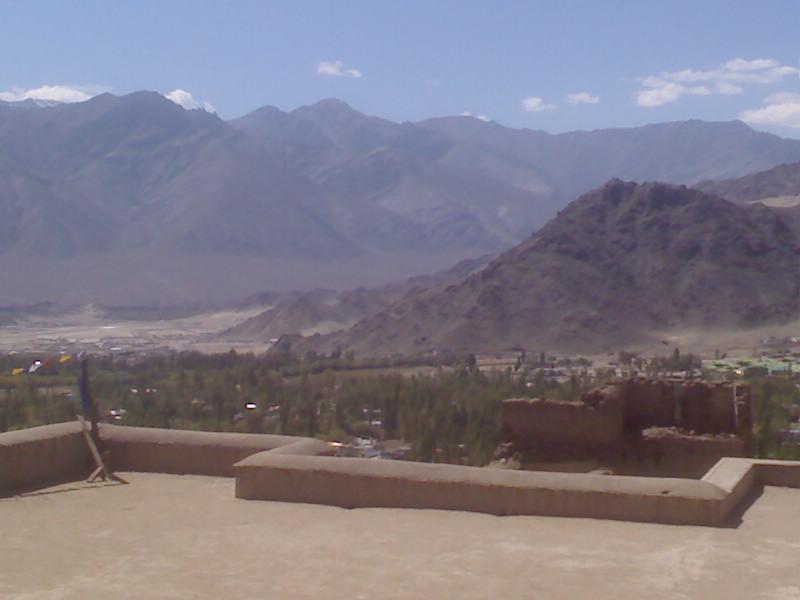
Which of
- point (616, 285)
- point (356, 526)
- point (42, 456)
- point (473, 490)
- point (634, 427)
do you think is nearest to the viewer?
point (356, 526)

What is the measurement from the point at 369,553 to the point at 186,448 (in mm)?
3919

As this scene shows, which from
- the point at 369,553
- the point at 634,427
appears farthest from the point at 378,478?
the point at 634,427

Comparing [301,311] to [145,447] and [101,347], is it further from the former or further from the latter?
[145,447]

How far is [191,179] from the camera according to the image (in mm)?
174750

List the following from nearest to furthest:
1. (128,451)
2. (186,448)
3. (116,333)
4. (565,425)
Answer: (186,448) < (128,451) < (565,425) < (116,333)

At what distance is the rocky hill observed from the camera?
206ft

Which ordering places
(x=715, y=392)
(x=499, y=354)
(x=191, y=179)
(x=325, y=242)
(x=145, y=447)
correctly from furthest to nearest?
(x=191, y=179) → (x=325, y=242) → (x=499, y=354) → (x=715, y=392) → (x=145, y=447)

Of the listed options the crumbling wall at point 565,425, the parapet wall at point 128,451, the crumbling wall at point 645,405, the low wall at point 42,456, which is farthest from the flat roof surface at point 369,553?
the crumbling wall at point 645,405

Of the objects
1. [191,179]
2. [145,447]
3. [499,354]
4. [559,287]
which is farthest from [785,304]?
[191,179]

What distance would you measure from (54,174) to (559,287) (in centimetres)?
13081

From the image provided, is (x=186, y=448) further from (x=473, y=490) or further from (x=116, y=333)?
(x=116, y=333)

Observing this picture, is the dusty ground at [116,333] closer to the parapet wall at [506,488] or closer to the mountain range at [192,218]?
the mountain range at [192,218]

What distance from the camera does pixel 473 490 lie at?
32.8ft

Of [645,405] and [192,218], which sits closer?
[645,405]
